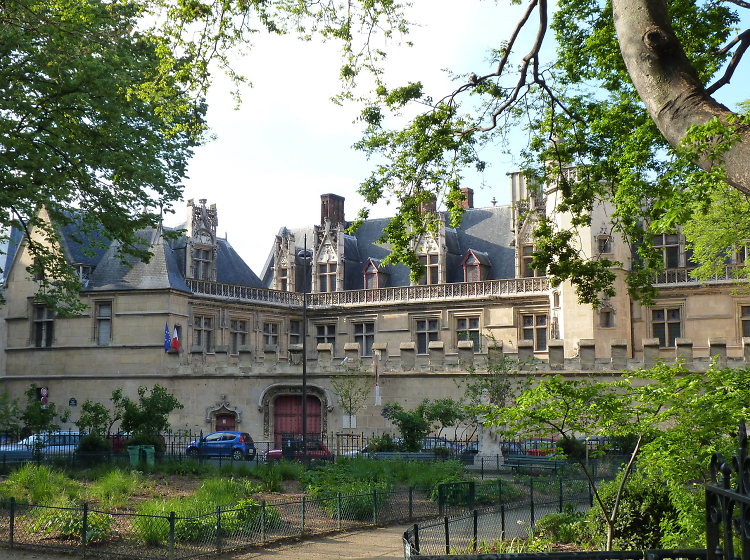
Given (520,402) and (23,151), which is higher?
(23,151)

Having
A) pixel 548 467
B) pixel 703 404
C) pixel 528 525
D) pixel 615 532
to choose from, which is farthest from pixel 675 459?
pixel 548 467

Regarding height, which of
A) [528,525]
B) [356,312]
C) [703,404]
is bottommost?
[528,525]

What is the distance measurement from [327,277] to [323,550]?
26.4m

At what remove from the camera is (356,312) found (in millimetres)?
37125

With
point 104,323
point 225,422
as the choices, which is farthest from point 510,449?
point 104,323

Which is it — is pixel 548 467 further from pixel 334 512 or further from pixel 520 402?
pixel 520 402

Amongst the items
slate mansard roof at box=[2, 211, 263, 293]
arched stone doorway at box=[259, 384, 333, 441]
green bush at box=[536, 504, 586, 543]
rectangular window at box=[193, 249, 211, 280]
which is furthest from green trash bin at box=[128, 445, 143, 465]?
rectangular window at box=[193, 249, 211, 280]

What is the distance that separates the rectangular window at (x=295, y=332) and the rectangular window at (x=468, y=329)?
8.21 meters

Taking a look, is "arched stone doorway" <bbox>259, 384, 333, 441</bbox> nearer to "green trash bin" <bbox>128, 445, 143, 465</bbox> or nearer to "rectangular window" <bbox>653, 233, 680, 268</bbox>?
"green trash bin" <bbox>128, 445, 143, 465</bbox>

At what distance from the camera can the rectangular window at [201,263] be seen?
34.7m

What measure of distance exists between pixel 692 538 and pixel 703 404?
1.33m

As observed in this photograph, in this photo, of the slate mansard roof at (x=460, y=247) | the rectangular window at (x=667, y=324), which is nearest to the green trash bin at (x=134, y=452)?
the slate mansard roof at (x=460, y=247)

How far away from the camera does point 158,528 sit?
12.3 m

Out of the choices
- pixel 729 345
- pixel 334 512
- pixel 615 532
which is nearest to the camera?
pixel 615 532
